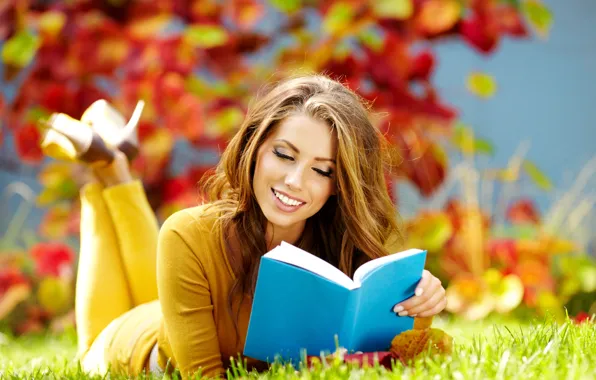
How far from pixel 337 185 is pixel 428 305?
0.38 metres

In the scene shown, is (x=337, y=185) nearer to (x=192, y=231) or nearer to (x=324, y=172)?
(x=324, y=172)

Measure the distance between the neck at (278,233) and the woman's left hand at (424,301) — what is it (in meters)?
0.43

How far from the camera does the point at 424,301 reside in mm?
2012

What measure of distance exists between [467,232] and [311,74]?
183 cm

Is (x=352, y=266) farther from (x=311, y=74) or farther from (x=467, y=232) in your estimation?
(x=467, y=232)

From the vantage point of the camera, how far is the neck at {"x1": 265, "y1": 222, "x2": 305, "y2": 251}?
228 centimetres

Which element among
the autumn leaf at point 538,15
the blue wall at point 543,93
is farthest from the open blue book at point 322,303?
the blue wall at point 543,93

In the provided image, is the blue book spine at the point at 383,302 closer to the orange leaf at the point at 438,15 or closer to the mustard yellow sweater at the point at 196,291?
the mustard yellow sweater at the point at 196,291

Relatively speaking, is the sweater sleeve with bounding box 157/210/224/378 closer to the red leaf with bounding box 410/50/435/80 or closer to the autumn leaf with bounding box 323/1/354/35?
the autumn leaf with bounding box 323/1/354/35

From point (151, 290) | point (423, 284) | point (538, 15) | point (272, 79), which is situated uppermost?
point (538, 15)

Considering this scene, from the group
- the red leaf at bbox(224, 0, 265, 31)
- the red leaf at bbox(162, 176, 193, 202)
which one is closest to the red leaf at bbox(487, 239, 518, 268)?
the red leaf at bbox(162, 176, 193, 202)

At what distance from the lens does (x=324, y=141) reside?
2.05 meters

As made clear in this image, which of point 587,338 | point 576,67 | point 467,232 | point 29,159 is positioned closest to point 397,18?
point 467,232

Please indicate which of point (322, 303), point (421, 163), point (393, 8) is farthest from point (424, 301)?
point (393, 8)
